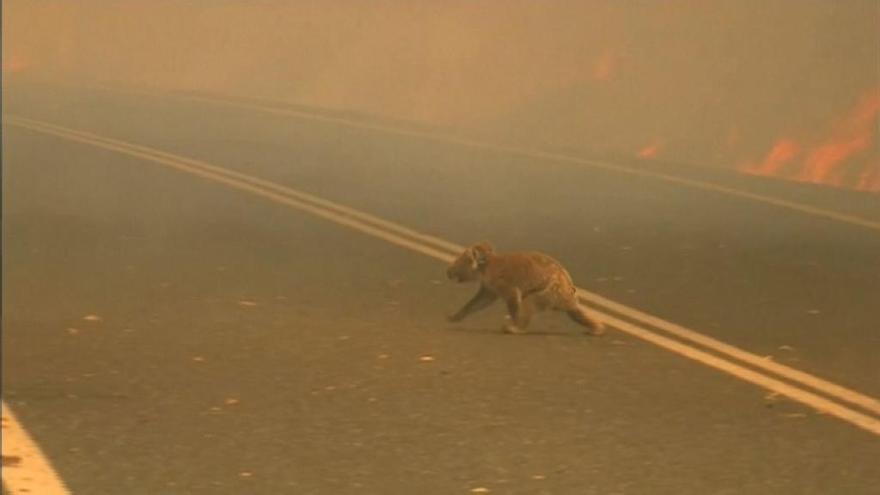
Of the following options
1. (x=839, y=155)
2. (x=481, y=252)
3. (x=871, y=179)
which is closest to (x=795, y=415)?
(x=481, y=252)

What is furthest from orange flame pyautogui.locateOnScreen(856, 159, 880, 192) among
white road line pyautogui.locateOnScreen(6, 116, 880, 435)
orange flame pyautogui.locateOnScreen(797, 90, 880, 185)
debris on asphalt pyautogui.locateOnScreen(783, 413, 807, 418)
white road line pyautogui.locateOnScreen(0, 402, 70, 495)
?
white road line pyautogui.locateOnScreen(0, 402, 70, 495)

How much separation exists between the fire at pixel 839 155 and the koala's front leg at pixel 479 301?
190 cm

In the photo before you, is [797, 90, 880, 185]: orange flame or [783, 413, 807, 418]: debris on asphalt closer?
[783, 413, 807, 418]: debris on asphalt

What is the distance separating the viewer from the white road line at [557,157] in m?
12.8

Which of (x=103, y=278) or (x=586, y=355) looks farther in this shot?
(x=103, y=278)

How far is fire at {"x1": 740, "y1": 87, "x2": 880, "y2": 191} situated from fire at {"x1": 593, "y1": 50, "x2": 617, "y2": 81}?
218 inches

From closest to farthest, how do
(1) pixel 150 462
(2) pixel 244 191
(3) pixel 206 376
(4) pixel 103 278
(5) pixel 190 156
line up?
(1) pixel 150 462, (3) pixel 206 376, (4) pixel 103 278, (2) pixel 244 191, (5) pixel 190 156

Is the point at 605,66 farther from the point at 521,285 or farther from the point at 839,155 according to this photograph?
the point at 521,285

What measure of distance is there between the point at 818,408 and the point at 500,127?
538 inches

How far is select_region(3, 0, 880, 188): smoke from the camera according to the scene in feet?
45.3

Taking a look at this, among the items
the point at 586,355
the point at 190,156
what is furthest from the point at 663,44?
the point at 586,355

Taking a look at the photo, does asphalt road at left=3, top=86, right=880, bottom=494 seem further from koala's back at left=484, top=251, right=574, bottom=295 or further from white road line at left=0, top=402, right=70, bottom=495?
koala's back at left=484, top=251, right=574, bottom=295

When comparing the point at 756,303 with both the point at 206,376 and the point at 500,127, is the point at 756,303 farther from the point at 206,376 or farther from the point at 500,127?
the point at 500,127

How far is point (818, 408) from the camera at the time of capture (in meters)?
7.91
